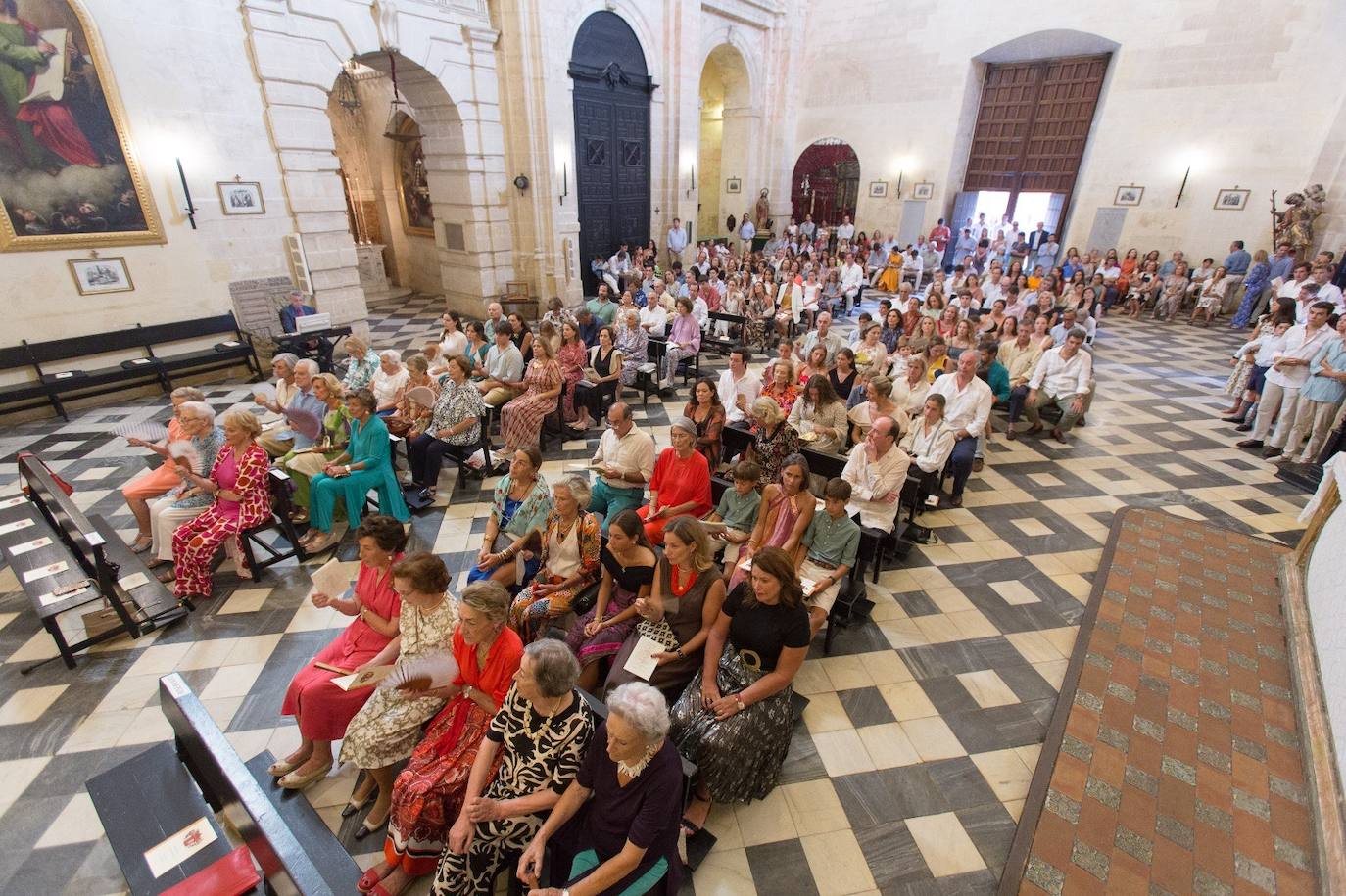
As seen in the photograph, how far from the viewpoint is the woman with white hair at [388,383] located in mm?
Answer: 6203

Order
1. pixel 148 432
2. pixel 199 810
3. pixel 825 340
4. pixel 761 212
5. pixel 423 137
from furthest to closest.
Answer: pixel 761 212, pixel 423 137, pixel 825 340, pixel 148 432, pixel 199 810

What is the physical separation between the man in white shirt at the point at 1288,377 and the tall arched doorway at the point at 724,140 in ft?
43.0

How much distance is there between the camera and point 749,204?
18.4 metres

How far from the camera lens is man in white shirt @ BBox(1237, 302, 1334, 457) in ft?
20.9

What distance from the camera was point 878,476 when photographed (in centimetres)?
436

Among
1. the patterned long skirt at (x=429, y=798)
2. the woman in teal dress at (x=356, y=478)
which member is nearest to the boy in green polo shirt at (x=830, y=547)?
the patterned long skirt at (x=429, y=798)

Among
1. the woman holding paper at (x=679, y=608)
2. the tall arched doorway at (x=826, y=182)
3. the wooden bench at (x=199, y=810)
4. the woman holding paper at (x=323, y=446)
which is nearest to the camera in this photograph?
the wooden bench at (x=199, y=810)

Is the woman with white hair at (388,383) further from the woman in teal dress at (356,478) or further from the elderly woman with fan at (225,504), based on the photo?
the elderly woman with fan at (225,504)

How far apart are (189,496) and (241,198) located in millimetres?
5990

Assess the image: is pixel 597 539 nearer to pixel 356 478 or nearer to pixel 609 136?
pixel 356 478

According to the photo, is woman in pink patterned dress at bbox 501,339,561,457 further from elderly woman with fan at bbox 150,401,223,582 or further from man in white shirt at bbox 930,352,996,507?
man in white shirt at bbox 930,352,996,507

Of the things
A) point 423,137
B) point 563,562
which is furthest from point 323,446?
point 423,137

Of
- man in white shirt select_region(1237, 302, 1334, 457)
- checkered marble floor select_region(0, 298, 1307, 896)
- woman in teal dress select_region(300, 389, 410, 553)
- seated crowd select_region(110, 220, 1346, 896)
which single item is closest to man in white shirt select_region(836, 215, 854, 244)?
seated crowd select_region(110, 220, 1346, 896)

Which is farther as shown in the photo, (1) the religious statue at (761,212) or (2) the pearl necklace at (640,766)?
(1) the religious statue at (761,212)
